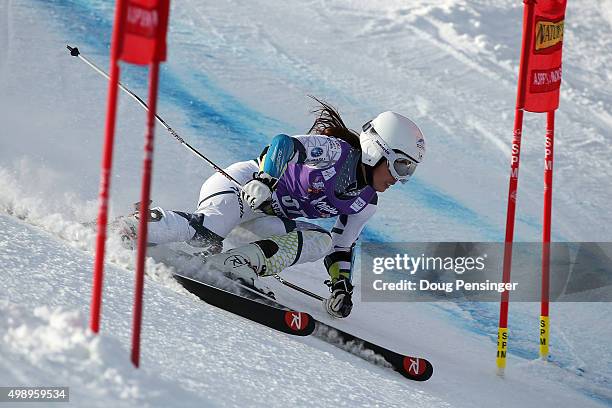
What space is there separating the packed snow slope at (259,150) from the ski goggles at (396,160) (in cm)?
81

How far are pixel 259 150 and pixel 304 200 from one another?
257 cm

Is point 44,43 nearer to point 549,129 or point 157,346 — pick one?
point 549,129

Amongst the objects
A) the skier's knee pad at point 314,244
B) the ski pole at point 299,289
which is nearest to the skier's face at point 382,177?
the skier's knee pad at point 314,244

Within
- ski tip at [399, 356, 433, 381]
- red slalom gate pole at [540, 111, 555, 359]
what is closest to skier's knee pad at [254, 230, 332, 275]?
ski tip at [399, 356, 433, 381]

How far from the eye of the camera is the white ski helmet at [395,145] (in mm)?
4441

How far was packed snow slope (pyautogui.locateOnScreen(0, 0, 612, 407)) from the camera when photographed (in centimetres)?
301

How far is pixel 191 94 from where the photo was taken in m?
7.96

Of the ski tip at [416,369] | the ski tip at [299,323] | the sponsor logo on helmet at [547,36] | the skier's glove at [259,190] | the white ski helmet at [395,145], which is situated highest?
the sponsor logo on helmet at [547,36]

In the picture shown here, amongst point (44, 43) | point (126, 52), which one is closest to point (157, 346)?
point (126, 52)

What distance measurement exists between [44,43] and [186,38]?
61.0 inches

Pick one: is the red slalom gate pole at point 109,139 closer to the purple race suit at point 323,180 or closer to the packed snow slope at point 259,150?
the packed snow slope at point 259,150

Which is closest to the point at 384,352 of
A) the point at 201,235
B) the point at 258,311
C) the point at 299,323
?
the point at 299,323

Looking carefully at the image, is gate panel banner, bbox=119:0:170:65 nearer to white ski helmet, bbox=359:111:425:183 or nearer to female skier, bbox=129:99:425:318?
female skier, bbox=129:99:425:318

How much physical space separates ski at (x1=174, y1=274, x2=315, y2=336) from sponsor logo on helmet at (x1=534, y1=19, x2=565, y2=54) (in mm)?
1842
